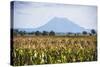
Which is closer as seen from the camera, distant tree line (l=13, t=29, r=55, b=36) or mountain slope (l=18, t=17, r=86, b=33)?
distant tree line (l=13, t=29, r=55, b=36)

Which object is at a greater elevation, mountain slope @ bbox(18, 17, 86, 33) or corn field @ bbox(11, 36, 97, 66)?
mountain slope @ bbox(18, 17, 86, 33)

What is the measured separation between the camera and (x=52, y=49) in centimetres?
261

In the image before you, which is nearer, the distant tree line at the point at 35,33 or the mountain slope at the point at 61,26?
the distant tree line at the point at 35,33

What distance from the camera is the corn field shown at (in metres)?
2.46

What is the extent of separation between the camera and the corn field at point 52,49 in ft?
8.07

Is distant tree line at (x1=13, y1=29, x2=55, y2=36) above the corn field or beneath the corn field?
above

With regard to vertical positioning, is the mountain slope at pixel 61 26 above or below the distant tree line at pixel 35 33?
above

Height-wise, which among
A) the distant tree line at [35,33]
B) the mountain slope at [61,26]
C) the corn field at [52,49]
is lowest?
the corn field at [52,49]

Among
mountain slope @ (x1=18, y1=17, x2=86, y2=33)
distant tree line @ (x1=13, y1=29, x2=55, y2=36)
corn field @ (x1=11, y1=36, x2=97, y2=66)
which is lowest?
corn field @ (x1=11, y1=36, x2=97, y2=66)

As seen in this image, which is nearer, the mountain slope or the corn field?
the corn field

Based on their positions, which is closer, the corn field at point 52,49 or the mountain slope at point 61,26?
the corn field at point 52,49

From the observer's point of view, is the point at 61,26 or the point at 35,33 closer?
the point at 35,33

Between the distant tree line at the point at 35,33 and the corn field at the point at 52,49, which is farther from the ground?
the distant tree line at the point at 35,33
